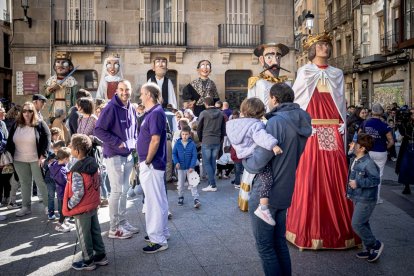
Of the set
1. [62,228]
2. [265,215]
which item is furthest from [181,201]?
[265,215]

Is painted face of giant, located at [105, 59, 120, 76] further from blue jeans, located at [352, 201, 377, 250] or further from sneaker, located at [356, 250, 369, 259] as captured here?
sneaker, located at [356, 250, 369, 259]

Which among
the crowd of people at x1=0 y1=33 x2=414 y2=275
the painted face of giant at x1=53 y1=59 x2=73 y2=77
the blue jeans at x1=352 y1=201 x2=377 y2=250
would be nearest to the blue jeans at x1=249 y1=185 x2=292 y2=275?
the crowd of people at x1=0 y1=33 x2=414 y2=275

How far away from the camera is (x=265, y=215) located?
3756mm

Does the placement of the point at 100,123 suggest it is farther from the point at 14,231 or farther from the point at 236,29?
the point at 236,29

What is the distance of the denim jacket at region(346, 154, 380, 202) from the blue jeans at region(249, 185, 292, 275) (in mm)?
1512

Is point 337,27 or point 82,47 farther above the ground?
point 337,27

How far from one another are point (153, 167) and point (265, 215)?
2.01 metres

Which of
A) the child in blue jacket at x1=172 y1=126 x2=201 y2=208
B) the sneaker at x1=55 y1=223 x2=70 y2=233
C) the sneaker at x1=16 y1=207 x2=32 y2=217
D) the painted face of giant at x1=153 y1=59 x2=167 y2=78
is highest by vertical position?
the painted face of giant at x1=153 y1=59 x2=167 y2=78

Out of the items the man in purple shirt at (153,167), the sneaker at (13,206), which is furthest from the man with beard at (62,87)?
the man in purple shirt at (153,167)

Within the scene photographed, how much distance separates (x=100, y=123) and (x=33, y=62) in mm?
13907

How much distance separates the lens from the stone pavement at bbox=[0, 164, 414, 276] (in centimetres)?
482

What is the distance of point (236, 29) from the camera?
19188 mm

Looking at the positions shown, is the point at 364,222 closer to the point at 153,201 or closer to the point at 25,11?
the point at 153,201

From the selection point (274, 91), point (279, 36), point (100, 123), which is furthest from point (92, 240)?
point (279, 36)
